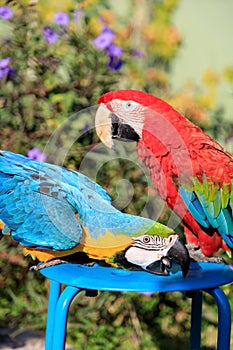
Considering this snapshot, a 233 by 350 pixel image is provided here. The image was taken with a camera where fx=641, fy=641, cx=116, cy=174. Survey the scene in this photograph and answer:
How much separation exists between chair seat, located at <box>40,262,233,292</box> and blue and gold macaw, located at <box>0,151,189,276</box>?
0.12ft

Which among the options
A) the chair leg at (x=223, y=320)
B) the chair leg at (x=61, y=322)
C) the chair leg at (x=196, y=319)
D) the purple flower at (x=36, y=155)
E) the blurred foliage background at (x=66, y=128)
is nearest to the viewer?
the chair leg at (x=61, y=322)

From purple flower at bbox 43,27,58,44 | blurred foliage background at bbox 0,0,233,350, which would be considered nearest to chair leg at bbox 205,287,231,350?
blurred foliage background at bbox 0,0,233,350

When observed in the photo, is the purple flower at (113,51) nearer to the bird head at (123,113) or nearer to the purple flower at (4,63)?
the purple flower at (4,63)

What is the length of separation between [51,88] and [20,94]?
0.13 m

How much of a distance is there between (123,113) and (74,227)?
17.8 inches

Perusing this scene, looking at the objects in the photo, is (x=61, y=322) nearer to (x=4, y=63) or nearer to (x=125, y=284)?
(x=125, y=284)

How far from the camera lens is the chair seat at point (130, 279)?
1753mm

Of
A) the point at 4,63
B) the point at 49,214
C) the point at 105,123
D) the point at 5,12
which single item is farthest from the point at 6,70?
the point at 49,214

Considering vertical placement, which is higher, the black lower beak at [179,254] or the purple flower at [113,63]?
the purple flower at [113,63]

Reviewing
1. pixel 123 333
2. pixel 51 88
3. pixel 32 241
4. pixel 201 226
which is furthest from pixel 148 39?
pixel 32 241

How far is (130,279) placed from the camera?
1815mm

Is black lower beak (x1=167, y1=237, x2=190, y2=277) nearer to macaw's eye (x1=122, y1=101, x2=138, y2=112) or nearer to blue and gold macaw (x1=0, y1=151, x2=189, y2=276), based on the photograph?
blue and gold macaw (x1=0, y1=151, x2=189, y2=276)

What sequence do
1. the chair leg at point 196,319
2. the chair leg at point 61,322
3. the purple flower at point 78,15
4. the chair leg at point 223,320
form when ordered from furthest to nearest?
1. the purple flower at point 78,15
2. the chair leg at point 196,319
3. the chair leg at point 223,320
4. the chair leg at point 61,322

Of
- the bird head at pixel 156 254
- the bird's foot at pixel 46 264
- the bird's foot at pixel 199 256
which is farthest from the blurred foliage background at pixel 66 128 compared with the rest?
the bird head at pixel 156 254
